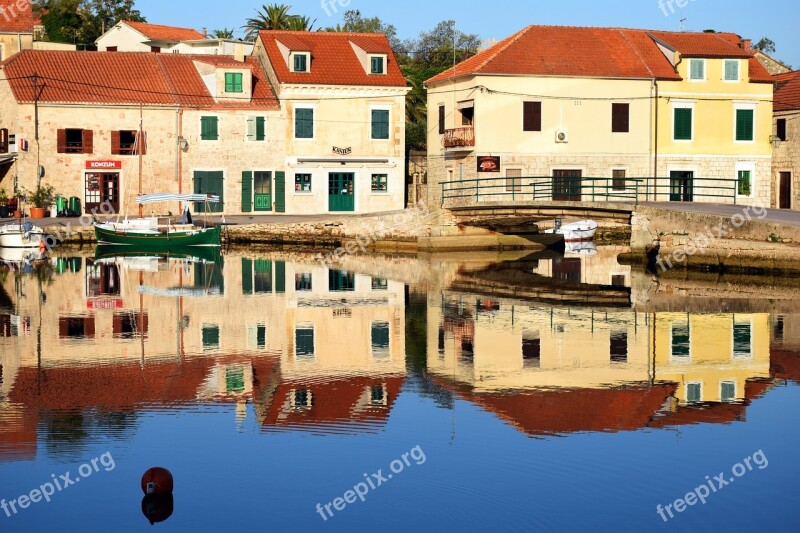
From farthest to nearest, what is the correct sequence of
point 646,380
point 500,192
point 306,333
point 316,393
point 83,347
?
1. point 500,192
2. point 306,333
3. point 83,347
4. point 646,380
5. point 316,393

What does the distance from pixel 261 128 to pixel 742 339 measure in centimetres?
3475

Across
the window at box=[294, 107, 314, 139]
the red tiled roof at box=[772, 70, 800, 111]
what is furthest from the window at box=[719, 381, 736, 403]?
the window at box=[294, 107, 314, 139]

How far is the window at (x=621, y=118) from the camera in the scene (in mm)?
55156

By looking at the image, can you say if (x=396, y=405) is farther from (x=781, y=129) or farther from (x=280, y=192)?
(x=781, y=129)

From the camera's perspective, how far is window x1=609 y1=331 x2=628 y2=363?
24.2 metres

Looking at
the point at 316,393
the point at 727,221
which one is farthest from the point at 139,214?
the point at 316,393

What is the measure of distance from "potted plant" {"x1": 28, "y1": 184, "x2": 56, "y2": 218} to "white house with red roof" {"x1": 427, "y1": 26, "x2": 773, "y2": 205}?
18194 millimetres

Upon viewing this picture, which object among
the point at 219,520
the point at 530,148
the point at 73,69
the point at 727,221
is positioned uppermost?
the point at 73,69

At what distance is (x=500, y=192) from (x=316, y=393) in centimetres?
3295

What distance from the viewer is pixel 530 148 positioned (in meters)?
54.3

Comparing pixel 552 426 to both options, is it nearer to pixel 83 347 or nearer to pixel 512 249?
pixel 83 347

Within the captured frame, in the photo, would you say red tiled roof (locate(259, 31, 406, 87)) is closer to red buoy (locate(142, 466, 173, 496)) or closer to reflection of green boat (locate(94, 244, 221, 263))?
reflection of green boat (locate(94, 244, 221, 263))

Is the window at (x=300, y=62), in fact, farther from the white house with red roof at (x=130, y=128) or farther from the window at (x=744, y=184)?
the window at (x=744, y=184)

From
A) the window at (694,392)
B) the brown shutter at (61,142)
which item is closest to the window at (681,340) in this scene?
the window at (694,392)
